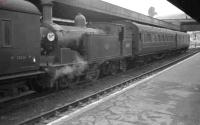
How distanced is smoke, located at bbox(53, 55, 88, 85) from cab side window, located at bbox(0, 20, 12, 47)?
2.55 metres

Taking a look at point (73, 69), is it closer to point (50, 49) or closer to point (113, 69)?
point (50, 49)

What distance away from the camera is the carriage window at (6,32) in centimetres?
723

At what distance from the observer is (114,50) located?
14.8 meters

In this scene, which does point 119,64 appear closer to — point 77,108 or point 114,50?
point 114,50

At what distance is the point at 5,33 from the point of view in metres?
7.32

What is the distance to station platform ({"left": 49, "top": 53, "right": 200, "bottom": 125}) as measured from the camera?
694 cm

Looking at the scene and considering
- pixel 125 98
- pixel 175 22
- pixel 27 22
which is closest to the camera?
pixel 27 22

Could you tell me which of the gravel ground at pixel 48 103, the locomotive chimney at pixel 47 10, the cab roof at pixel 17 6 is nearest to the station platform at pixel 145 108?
the gravel ground at pixel 48 103

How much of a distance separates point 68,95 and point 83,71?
2.06 m

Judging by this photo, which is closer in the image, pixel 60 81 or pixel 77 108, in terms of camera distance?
pixel 77 108

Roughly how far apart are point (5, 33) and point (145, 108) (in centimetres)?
406

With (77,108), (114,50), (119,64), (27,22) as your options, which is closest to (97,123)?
(77,108)

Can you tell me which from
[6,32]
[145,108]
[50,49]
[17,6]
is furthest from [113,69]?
[6,32]

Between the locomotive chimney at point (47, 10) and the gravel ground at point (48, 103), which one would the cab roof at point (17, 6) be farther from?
the gravel ground at point (48, 103)
